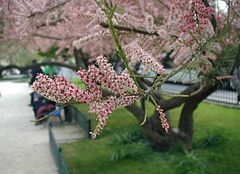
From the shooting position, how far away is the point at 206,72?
18.2ft

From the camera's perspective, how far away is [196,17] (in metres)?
4.08

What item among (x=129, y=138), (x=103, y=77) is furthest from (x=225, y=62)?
(x=129, y=138)

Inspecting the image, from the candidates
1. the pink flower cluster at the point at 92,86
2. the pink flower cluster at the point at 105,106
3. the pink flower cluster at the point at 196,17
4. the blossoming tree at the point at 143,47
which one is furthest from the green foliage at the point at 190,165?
the pink flower cluster at the point at 92,86

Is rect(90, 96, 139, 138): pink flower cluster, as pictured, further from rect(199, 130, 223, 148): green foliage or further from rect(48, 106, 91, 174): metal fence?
rect(48, 106, 91, 174): metal fence

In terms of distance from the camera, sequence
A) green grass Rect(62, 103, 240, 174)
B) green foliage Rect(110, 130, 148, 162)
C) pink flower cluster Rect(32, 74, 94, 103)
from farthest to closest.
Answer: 1. green foliage Rect(110, 130, 148, 162)
2. green grass Rect(62, 103, 240, 174)
3. pink flower cluster Rect(32, 74, 94, 103)

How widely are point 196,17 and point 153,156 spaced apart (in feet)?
20.4

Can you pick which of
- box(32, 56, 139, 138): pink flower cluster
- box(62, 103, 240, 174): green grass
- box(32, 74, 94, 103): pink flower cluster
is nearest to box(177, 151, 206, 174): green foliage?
box(62, 103, 240, 174): green grass

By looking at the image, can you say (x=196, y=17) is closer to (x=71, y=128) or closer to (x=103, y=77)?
(x=103, y=77)

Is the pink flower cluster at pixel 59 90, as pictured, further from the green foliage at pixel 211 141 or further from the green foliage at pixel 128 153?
the green foliage at pixel 211 141

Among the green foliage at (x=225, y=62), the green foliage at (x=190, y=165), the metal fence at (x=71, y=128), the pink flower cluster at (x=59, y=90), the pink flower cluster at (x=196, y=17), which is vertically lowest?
the metal fence at (x=71, y=128)

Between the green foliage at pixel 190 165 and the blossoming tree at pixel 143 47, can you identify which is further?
the green foliage at pixel 190 165

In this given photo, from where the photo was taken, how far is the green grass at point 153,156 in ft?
29.2

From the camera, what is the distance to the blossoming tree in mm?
2422

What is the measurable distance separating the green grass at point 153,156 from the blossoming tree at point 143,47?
544 millimetres
